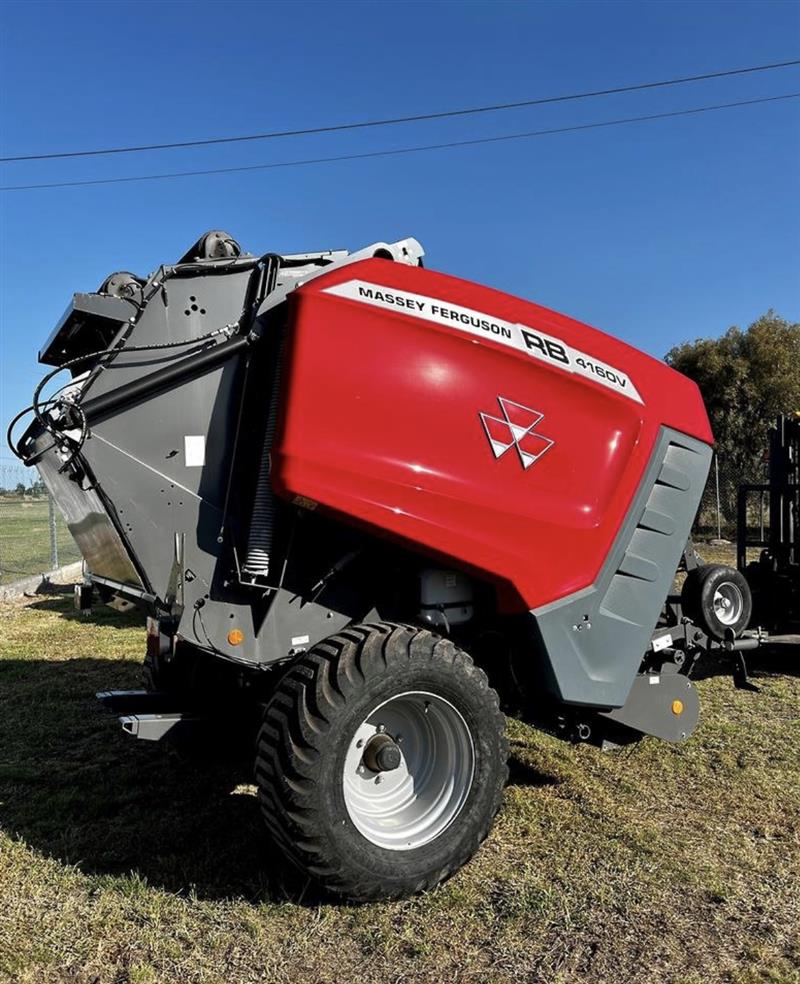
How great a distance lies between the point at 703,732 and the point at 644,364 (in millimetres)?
2845

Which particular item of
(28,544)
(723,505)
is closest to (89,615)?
(28,544)

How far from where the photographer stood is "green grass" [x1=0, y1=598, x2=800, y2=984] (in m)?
2.87

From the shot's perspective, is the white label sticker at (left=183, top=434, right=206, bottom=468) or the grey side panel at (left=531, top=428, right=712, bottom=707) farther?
the grey side panel at (left=531, top=428, right=712, bottom=707)

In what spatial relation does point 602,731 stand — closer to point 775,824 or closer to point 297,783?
point 775,824

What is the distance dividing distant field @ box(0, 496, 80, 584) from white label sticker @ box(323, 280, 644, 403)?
34.6 ft

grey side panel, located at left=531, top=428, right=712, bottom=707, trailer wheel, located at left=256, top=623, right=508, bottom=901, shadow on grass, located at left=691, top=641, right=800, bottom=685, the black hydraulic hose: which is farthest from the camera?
shadow on grass, located at left=691, top=641, right=800, bottom=685

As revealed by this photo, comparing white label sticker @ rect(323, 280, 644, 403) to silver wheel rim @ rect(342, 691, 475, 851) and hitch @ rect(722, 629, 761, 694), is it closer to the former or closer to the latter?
silver wheel rim @ rect(342, 691, 475, 851)

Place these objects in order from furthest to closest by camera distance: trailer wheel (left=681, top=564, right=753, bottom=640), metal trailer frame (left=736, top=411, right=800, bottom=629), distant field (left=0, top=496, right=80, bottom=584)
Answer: distant field (left=0, top=496, right=80, bottom=584) < metal trailer frame (left=736, top=411, right=800, bottom=629) < trailer wheel (left=681, top=564, right=753, bottom=640)

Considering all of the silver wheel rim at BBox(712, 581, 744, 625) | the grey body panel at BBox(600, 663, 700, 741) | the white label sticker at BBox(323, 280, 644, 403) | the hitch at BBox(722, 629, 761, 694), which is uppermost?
the white label sticker at BBox(323, 280, 644, 403)

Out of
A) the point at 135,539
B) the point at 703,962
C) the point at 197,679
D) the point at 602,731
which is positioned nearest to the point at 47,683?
the point at 197,679

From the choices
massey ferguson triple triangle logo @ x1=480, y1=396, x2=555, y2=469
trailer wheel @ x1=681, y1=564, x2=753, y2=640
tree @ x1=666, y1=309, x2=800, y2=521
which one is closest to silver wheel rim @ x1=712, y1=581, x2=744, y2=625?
trailer wheel @ x1=681, y1=564, x2=753, y2=640

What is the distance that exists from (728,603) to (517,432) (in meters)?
2.32

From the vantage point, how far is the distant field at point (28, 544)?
14672 mm

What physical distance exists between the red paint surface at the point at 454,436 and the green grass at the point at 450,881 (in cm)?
127
